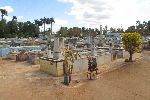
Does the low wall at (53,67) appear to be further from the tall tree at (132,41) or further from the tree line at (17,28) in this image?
the tree line at (17,28)

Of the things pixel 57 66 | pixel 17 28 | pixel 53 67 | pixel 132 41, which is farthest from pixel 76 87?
pixel 17 28

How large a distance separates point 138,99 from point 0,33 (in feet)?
218

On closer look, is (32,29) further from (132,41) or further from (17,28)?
(132,41)

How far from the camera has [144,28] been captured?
91.9m

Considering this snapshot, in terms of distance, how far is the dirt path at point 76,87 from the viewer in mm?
12742

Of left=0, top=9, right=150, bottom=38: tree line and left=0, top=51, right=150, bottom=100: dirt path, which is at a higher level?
left=0, top=9, right=150, bottom=38: tree line

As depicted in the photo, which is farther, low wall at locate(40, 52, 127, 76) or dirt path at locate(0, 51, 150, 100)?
low wall at locate(40, 52, 127, 76)

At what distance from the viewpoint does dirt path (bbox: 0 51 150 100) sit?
502 inches

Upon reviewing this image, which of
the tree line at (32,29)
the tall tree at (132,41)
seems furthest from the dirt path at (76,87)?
the tree line at (32,29)

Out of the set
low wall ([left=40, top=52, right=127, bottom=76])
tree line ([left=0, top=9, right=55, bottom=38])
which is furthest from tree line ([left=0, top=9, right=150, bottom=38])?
low wall ([left=40, top=52, right=127, bottom=76])

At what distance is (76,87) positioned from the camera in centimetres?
1454

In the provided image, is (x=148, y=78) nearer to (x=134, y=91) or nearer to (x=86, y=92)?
(x=134, y=91)

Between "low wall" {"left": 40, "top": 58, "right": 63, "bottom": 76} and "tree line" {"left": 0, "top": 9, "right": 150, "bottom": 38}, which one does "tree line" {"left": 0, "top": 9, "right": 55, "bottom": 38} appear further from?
"low wall" {"left": 40, "top": 58, "right": 63, "bottom": 76}

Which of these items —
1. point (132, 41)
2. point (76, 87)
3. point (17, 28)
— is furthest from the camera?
point (17, 28)
